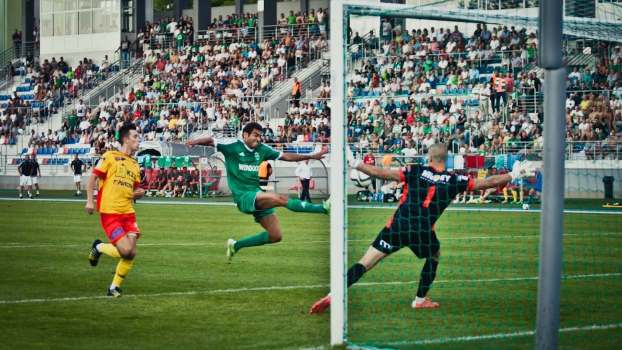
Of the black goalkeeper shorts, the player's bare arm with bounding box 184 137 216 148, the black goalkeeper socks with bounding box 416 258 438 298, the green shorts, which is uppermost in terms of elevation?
the player's bare arm with bounding box 184 137 216 148

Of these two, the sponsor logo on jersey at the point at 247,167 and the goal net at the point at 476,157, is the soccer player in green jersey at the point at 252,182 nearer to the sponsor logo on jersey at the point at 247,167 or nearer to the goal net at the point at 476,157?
the sponsor logo on jersey at the point at 247,167

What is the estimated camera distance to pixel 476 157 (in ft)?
89.8

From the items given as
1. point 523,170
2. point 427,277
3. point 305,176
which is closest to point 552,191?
point 523,170

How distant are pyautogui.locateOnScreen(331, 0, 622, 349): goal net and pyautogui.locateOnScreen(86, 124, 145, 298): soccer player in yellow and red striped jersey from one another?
266 cm

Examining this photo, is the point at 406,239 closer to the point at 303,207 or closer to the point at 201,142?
the point at 303,207

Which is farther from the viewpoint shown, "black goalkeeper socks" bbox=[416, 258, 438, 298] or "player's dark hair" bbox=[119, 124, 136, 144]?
"player's dark hair" bbox=[119, 124, 136, 144]

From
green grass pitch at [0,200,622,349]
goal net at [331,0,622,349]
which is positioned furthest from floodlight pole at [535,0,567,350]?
green grass pitch at [0,200,622,349]

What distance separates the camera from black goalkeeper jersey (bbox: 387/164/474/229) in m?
8.73

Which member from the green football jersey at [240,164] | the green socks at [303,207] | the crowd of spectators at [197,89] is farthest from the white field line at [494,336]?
the crowd of spectators at [197,89]

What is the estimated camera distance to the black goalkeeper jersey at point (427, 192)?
8727 mm

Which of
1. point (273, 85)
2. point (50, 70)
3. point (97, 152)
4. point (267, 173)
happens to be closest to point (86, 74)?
point (50, 70)

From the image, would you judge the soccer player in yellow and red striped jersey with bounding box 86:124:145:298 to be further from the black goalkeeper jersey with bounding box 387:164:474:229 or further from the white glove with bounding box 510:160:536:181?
the white glove with bounding box 510:160:536:181

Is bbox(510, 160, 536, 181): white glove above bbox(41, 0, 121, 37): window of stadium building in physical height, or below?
below

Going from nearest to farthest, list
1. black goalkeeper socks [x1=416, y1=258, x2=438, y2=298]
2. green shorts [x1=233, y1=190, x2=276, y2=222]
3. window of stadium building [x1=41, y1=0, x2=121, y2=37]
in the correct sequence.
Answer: black goalkeeper socks [x1=416, y1=258, x2=438, y2=298]
green shorts [x1=233, y1=190, x2=276, y2=222]
window of stadium building [x1=41, y1=0, x2=121, y2=37]
